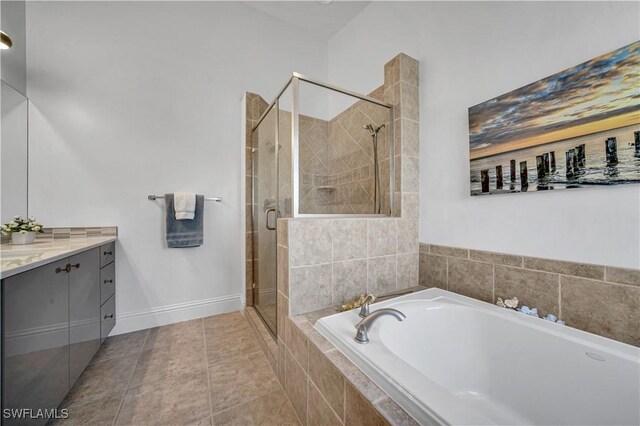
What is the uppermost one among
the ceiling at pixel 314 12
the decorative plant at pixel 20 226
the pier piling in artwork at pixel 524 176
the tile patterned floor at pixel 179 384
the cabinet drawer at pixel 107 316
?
the ceiling at pixel 314 12

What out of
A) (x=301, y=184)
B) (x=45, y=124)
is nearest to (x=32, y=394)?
(x=301, y=184)

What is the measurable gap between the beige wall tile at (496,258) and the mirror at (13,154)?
308 cm

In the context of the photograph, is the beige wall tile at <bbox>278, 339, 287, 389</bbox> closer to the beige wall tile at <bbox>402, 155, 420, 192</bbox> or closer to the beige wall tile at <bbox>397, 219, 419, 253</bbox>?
the beige wall tile at <bbox>397, 219, 419, 253</bbox>

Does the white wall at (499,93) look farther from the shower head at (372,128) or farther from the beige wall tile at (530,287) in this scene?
the shower head at (372,128)

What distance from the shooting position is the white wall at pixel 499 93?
989mm

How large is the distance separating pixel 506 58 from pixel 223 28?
96.2 inches

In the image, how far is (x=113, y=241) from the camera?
1817 mm

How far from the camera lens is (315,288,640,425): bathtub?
708 millimetres

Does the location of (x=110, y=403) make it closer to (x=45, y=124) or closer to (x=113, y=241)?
(x=113, y=241)

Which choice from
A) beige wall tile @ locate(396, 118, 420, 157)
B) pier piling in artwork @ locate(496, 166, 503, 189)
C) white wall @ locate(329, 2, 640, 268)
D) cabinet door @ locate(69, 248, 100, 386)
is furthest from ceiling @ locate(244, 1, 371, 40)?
cabinet door @ locate(69, 248, 100, 386)

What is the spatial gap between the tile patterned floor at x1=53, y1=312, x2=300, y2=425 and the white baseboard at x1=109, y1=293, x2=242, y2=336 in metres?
0.08

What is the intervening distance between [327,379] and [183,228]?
1746 mm

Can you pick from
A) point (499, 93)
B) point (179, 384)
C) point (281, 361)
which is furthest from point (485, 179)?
point (179, 384)

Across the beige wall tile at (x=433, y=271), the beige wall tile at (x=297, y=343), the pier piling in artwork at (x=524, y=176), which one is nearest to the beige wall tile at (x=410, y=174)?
the beige wall tile at (x=433, y=271)
